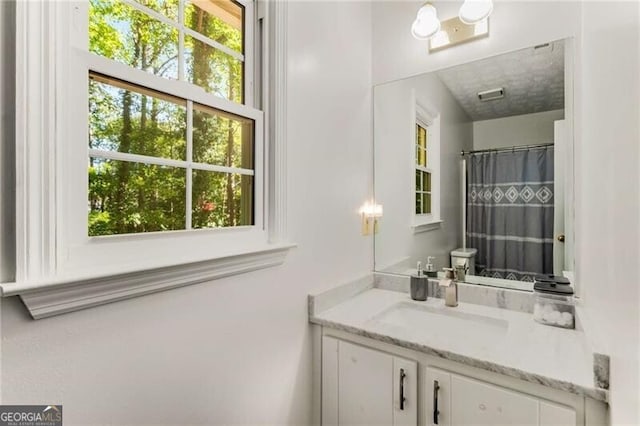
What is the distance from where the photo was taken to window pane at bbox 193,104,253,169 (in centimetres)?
101

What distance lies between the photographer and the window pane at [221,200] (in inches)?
39.7

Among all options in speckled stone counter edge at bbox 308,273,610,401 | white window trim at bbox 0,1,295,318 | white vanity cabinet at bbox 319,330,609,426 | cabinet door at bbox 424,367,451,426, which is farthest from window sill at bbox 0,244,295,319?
cabinet door at bbox 424,367,451,426

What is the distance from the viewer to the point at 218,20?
43.4 inches

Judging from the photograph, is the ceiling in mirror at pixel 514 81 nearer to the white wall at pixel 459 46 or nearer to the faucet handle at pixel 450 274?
the white wall at pixel 459 46

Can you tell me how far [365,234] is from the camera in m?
1.79

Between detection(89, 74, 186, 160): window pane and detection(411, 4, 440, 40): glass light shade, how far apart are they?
1230 millimetres

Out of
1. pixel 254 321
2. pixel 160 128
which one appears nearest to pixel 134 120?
A: pixel 160 128

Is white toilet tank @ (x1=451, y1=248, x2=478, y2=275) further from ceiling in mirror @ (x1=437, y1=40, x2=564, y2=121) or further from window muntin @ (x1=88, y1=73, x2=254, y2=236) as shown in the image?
window muntin @ (x1=88, y1=73, x2=254, y2=236)

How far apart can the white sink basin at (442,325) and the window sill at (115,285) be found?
24.9 inches

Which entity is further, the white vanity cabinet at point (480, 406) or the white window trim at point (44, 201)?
the white vanity cabinet at point (480, 406)

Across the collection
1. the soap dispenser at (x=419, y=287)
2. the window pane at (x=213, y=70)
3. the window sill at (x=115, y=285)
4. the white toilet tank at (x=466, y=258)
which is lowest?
the soap dispenser at (x=419, y=287)

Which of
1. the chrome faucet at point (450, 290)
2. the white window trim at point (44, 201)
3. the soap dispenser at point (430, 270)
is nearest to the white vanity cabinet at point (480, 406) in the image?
the chrome faucet at point (450, 290)

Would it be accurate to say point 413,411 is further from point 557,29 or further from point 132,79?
point 557,29

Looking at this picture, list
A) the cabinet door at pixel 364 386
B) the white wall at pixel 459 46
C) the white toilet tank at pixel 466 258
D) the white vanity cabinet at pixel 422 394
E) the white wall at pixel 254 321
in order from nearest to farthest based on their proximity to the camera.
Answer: the white wall at pixel 254 321 < the white vanity cabinet at pixel 422 394 < the cabinet door at pixel 364 386 < the white wall at pixel 459 46 < the white toilet tank at pixel 466 258
